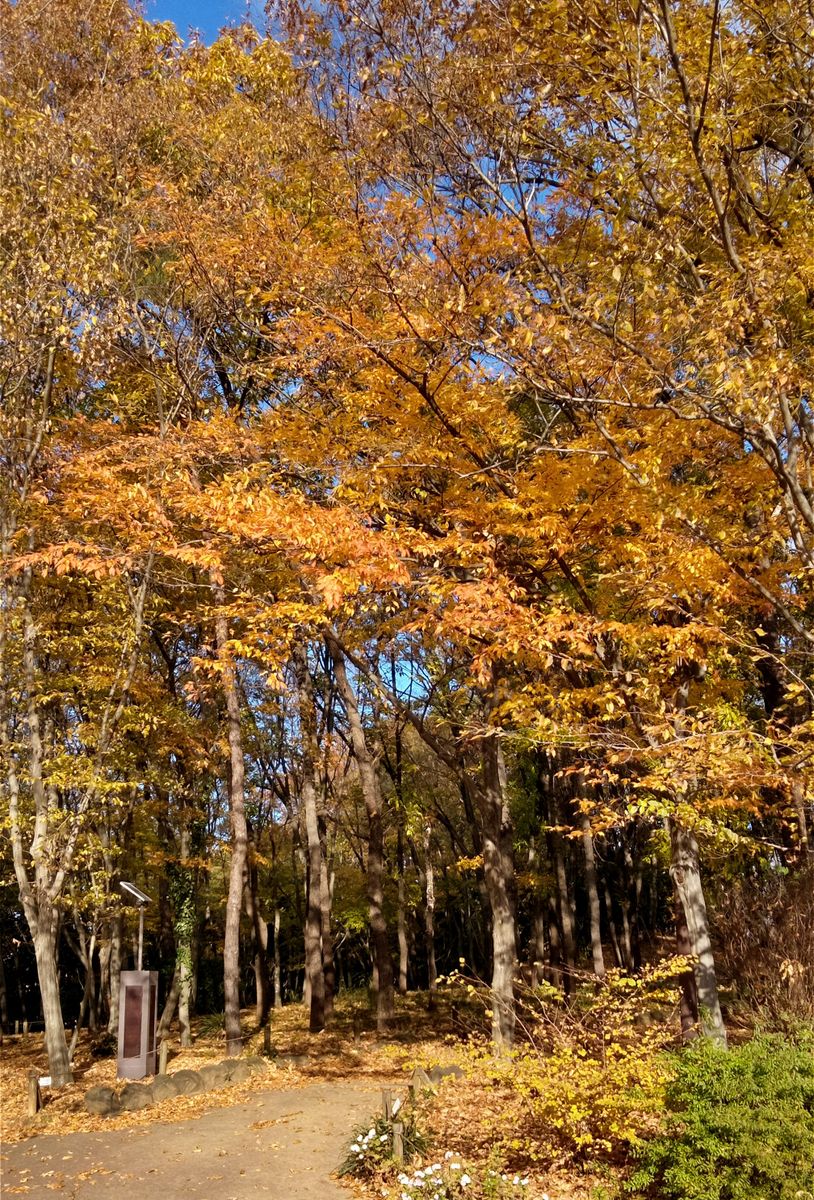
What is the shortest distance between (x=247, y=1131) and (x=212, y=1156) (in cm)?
95

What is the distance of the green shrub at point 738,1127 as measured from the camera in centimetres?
473

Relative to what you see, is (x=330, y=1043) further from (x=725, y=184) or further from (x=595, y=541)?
(x=725, y=184)

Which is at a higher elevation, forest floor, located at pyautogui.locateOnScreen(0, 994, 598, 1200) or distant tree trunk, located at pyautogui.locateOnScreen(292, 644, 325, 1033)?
distant tree trunk, located at pyautogui.locateOnScreen(292, 644, 325, 1033)

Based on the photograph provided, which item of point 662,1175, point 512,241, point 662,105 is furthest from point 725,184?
point 662,1175

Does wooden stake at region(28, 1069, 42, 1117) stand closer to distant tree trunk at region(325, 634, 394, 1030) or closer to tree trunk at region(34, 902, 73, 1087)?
tree trunk at region(34, 902, 73, 1087)

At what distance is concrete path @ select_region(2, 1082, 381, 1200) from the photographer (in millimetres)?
6906

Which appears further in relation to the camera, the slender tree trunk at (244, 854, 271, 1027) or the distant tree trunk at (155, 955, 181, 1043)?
the slender tree trunk at (244, 854, 271, 1027)

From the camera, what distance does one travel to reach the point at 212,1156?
25.8 feet

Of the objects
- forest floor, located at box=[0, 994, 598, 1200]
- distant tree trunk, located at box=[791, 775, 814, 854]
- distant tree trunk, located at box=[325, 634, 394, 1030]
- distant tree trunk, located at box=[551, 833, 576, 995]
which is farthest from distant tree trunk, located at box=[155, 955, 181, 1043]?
distant tree trunk, located at box=[791, 775, 814, 854]

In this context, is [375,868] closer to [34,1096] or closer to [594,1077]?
[34,1096]

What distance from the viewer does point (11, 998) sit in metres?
27.0

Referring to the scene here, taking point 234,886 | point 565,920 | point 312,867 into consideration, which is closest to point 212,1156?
point 234,886

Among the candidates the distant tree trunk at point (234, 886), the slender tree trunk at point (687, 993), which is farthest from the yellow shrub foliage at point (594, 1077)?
the distant tree trunk at point (234, 886)

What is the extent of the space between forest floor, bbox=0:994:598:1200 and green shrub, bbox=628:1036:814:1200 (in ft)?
3.74
